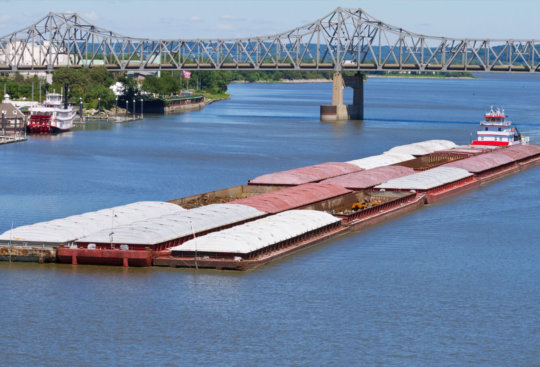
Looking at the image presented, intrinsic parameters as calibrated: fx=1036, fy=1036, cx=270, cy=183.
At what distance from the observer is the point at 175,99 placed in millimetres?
194375

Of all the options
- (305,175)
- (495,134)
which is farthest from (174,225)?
(495,134)

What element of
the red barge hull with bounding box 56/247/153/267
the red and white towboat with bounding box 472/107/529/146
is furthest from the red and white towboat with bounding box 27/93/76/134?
the red barge hull with bounding box 56/247/153/267

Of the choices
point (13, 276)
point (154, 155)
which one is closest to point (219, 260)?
point (13, 276)

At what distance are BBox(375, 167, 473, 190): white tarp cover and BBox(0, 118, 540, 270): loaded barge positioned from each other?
7 centimetres

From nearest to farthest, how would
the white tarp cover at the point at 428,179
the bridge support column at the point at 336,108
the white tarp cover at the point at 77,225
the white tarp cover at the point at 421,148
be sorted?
1. the white tarp cover at the point at 77,225
2. the white tarp cover at the point at 428,179
3. the white tarp cover at the point at 421,148
4. the bridge support column at the point at 336,108

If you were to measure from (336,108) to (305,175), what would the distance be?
95405mm

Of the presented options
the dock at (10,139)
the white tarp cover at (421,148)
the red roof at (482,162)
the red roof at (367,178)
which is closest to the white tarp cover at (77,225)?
the red roof at (367,178)

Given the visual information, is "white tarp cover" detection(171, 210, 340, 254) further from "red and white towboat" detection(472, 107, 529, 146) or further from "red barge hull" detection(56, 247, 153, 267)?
"red and white towboat" detection(472, 107, 529, 146)

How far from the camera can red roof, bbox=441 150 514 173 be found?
81781 mm

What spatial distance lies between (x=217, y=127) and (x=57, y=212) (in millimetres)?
81905

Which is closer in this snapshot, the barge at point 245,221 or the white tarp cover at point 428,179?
the barge at point 245,221

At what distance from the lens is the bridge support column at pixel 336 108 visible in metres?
163

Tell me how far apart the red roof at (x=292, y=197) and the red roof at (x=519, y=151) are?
35.5 metres

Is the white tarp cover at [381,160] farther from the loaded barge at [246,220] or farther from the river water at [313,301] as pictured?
the river water at [313,301]
